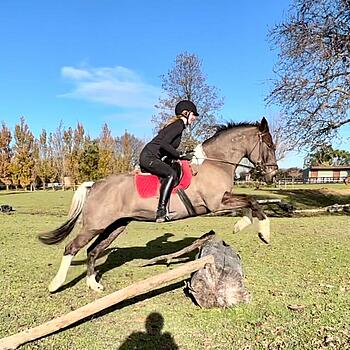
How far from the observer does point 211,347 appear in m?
A: 4.36

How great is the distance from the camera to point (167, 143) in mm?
6559

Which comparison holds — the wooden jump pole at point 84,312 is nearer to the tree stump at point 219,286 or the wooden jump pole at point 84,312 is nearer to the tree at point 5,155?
the tree stump at point 219,286

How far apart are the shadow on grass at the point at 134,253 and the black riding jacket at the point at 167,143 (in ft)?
8.88

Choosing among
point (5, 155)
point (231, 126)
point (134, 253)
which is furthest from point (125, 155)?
point (231, 126)

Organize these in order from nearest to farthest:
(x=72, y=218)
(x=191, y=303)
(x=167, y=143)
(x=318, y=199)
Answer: (x=191, y=303) < (x=167, y=143) < (x=72, y=218) < (x=318, y=199)

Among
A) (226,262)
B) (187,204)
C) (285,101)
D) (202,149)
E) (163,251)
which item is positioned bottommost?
(163,251)

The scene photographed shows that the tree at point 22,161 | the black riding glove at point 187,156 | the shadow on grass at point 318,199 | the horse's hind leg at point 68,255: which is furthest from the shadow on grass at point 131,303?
the tree at point 22,161

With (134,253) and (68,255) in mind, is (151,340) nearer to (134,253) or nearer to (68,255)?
(68,255)

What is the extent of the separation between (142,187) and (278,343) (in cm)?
321

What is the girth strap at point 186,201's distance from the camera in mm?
6602

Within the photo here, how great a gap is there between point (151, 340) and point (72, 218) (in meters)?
3.01

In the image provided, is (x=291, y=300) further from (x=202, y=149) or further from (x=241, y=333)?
(x=202, y=149)

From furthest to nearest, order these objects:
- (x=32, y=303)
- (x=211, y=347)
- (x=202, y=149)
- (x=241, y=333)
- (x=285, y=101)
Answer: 1. (x=285, y=101)
2. (x=202, y=149)
3. (x=32, y=303)
4. (x=241, y=333)
5. (x=211, y=347)

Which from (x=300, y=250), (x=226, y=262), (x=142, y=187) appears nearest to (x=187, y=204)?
(x=142, y=187)
